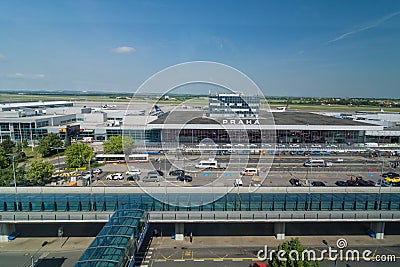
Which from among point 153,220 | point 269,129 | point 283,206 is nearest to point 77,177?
point 153,220

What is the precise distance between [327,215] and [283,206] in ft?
4.53

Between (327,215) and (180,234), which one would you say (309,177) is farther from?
(180,234)

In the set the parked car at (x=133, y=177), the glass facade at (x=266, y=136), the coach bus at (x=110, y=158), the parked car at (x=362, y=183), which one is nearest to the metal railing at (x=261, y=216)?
the parked car at (x=362, y=183)

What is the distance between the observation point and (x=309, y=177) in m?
16.5

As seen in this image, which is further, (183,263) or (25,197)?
(25,197)

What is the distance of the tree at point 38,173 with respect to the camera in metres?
14.0

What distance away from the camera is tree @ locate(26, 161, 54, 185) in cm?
Answer: 1401

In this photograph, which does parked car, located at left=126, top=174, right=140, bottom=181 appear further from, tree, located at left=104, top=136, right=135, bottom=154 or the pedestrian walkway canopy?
the pedestrian walkway canopy

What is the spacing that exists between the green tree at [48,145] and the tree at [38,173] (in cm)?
740

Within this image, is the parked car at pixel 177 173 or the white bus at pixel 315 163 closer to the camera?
the parked car at pixel 177 173

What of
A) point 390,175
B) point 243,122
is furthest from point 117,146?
point 390,175

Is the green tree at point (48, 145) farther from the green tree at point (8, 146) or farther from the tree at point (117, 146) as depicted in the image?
the tree at point (117, 146)

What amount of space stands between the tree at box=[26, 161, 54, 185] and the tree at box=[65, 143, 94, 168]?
224 centimetres

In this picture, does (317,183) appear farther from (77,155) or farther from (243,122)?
(77,155)
